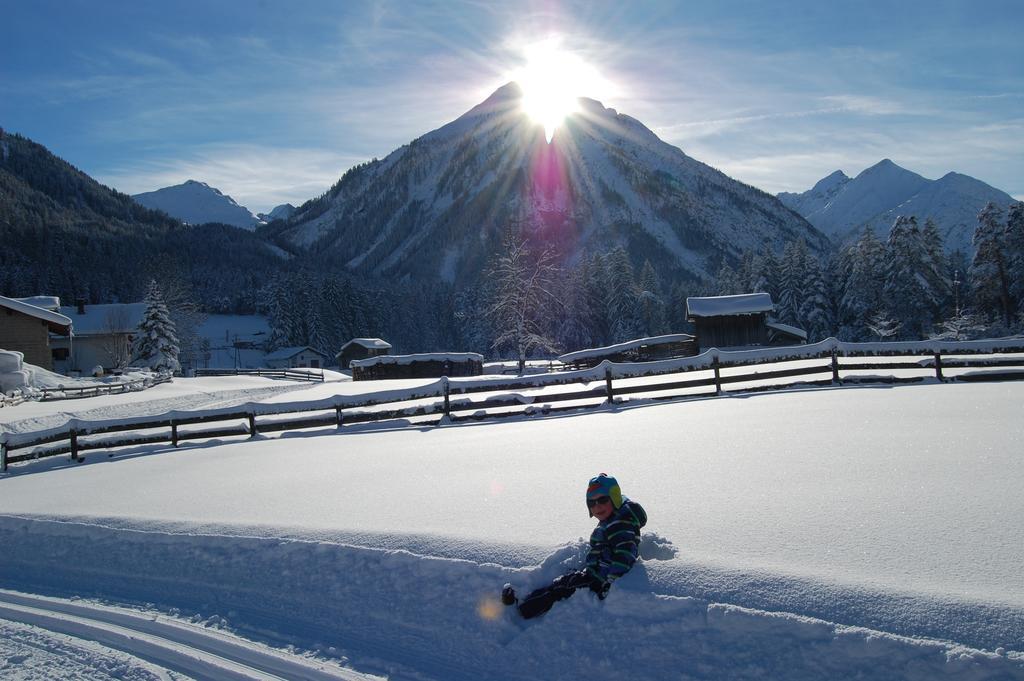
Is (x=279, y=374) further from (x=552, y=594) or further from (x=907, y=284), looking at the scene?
(x=552, y=594)

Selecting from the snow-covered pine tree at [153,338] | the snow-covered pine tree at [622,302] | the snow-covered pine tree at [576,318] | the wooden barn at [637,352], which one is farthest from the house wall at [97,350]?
the snow-covered pine tree at [622,302]

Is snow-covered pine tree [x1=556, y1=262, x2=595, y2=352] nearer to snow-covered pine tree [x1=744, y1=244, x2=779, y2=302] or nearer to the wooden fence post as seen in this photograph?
snow-covered pine tree [x1=744, y1=244, x2=779, y2=302]

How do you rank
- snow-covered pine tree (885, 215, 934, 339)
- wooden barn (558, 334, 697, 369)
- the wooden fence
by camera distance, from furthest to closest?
snow-covered pine tree (885, 215, 934, 339), wooden barn (558, 334, 697, 369), the wooden fence

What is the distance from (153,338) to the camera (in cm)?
5528

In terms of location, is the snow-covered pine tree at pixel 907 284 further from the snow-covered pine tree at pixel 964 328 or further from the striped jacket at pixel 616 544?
the striped jacket at pixel 616 544

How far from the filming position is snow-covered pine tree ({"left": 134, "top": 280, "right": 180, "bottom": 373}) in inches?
2163

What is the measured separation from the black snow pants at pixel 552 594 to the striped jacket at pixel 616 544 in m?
0.10

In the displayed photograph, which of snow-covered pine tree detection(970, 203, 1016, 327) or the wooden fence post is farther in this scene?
snow-covered pine tree detection(970, 203, 1016, 327)

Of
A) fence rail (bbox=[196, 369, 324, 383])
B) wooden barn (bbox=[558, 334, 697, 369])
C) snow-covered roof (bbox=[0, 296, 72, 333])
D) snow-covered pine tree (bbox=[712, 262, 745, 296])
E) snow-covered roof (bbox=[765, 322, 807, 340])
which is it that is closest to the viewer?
wooden barn (bbox=[558, 334, 697, 369])

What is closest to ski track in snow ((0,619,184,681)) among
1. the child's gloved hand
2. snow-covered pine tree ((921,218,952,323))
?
the child's gloved hand

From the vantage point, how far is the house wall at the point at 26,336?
145ft

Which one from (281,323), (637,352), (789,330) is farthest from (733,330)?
(281,323)

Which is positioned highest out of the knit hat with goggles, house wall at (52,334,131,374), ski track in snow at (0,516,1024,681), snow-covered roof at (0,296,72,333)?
snow-covered roof at (0,296,72,333)

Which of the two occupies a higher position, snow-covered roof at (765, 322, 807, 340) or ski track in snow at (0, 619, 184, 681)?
snow-covered roof at (765, 322, 807, 340)
